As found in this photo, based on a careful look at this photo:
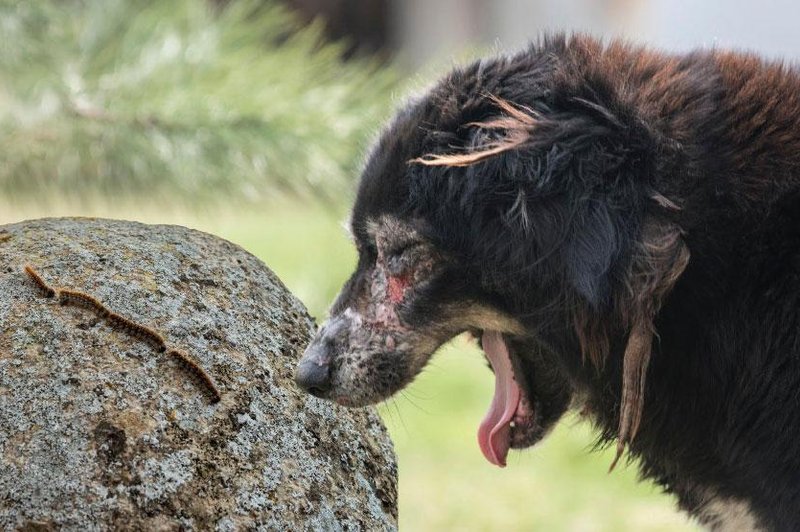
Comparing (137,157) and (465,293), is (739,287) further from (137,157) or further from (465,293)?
(137,157)

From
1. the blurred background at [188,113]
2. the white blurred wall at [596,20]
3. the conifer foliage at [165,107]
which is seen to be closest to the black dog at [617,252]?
the blurred background at [188,113]

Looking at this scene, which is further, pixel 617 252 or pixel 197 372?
pixel 617 252

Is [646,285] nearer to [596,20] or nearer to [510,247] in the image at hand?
[510,247]

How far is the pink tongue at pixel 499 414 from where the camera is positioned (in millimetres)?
2766

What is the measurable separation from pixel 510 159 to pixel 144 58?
174 centimetres

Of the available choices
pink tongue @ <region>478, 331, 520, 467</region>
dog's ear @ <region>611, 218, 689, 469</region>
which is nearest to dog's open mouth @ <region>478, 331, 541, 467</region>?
pink tongue @ <region>478, 331, 520, 467</region>

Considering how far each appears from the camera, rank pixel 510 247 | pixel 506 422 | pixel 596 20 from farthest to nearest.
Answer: pixel 596 20 → pixel 506 422 → pixel 510 247

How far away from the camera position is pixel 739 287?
7.93ft

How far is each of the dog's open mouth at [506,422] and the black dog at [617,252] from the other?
0.34 feet

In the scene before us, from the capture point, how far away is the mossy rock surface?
199 centimetres

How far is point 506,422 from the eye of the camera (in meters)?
2.83

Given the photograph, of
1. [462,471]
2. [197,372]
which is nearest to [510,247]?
[197,372]

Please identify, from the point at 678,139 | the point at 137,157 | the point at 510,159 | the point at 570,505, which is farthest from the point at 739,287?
the point at 570,505

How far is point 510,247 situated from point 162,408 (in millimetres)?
764
